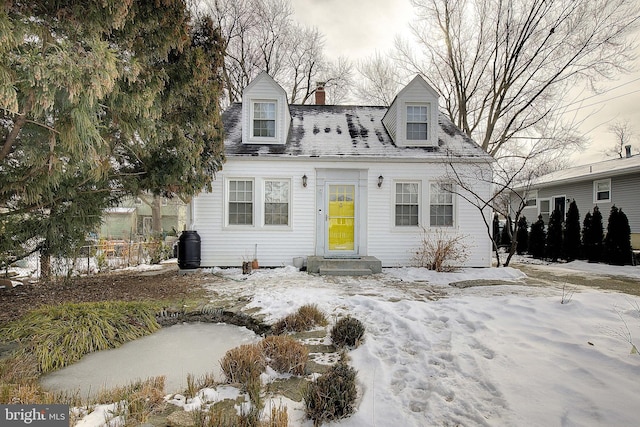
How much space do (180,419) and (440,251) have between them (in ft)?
23.9

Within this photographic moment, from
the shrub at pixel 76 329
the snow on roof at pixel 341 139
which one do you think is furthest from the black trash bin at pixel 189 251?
the shrub at pixel 76 329

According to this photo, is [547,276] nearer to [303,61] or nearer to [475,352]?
[475,352]

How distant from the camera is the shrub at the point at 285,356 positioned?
2.82 metres

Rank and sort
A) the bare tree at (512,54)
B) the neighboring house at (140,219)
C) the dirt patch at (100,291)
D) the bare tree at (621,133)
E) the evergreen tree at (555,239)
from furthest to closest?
the bare tree at (621,133) < the neighboring house at (140,219) < the bare tree at (512,54) < the evergreen tree at (555,239) < the dirt patch at (100,291)

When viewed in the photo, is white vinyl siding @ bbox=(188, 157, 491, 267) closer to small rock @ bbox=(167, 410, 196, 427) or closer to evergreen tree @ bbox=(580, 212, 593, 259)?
evergreen tree @ bbox=(580, 212, 593, 259)

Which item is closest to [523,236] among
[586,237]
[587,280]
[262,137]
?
[586,237]

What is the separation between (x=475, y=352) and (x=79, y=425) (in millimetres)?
3410

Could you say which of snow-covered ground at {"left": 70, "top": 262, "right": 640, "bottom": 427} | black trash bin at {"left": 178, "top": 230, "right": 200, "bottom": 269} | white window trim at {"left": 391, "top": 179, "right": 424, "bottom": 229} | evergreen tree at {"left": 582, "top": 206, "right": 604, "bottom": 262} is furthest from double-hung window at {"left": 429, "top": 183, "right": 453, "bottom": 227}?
black trash bin at {"left": 178, "top": 230, "right": 200, "bottom": 269}

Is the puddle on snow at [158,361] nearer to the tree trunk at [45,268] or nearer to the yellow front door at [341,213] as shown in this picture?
the tree trunk at [45,268]

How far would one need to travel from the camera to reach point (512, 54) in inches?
519

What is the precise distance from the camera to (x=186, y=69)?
4859mm

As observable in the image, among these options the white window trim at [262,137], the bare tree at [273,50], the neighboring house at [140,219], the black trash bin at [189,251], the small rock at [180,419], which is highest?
the bare tree at [273,50]

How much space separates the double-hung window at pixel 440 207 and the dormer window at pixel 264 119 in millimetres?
5130

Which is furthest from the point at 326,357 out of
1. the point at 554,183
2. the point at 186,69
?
the point at 554,183
